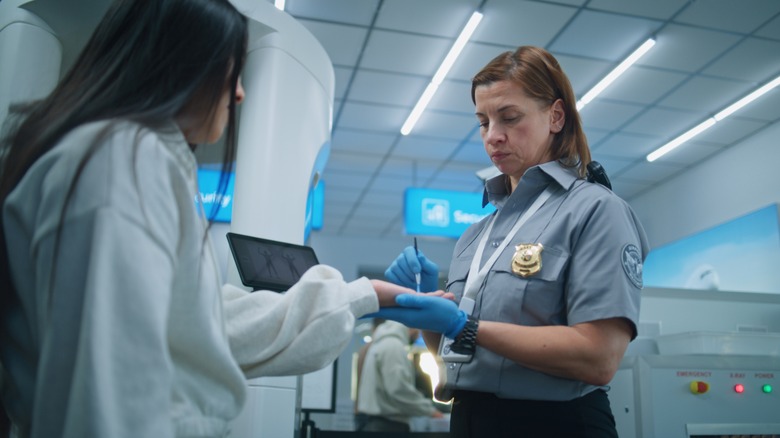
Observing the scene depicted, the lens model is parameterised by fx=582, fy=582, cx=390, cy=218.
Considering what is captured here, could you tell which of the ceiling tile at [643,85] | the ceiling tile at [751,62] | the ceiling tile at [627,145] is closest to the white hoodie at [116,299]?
the ceiling tile at [643,85]

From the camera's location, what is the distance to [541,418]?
3.82 ft

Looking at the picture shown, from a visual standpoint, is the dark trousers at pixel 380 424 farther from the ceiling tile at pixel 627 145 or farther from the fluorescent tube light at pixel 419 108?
the ceiling tile at pixel 627 145

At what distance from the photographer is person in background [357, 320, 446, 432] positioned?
436 centimetres

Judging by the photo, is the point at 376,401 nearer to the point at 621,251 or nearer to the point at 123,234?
the point at 621,251

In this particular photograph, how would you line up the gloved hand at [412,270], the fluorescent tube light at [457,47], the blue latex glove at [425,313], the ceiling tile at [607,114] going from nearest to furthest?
the blue latex glove at [425,313], the gloved hand at [412,270], the fluorescent tube light at [457,47], the ceiling tile at [607,114]

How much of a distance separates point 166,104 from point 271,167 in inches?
52.6

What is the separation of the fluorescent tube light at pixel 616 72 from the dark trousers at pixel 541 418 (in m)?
3.98

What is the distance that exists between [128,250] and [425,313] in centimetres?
66

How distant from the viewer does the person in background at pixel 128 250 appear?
600 millimetres

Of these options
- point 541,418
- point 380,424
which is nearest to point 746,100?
point 380,424

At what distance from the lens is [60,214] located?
633 millimetres

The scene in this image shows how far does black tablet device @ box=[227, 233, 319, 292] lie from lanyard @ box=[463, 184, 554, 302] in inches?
15.6

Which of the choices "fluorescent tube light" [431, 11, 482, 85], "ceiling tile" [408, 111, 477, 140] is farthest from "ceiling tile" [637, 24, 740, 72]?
"ceiling tile" [408, 111, 477, 140]

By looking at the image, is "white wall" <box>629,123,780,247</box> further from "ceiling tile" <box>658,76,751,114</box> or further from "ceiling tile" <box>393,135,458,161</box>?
"ceiling tile" <box>393,135,458,161</box>
